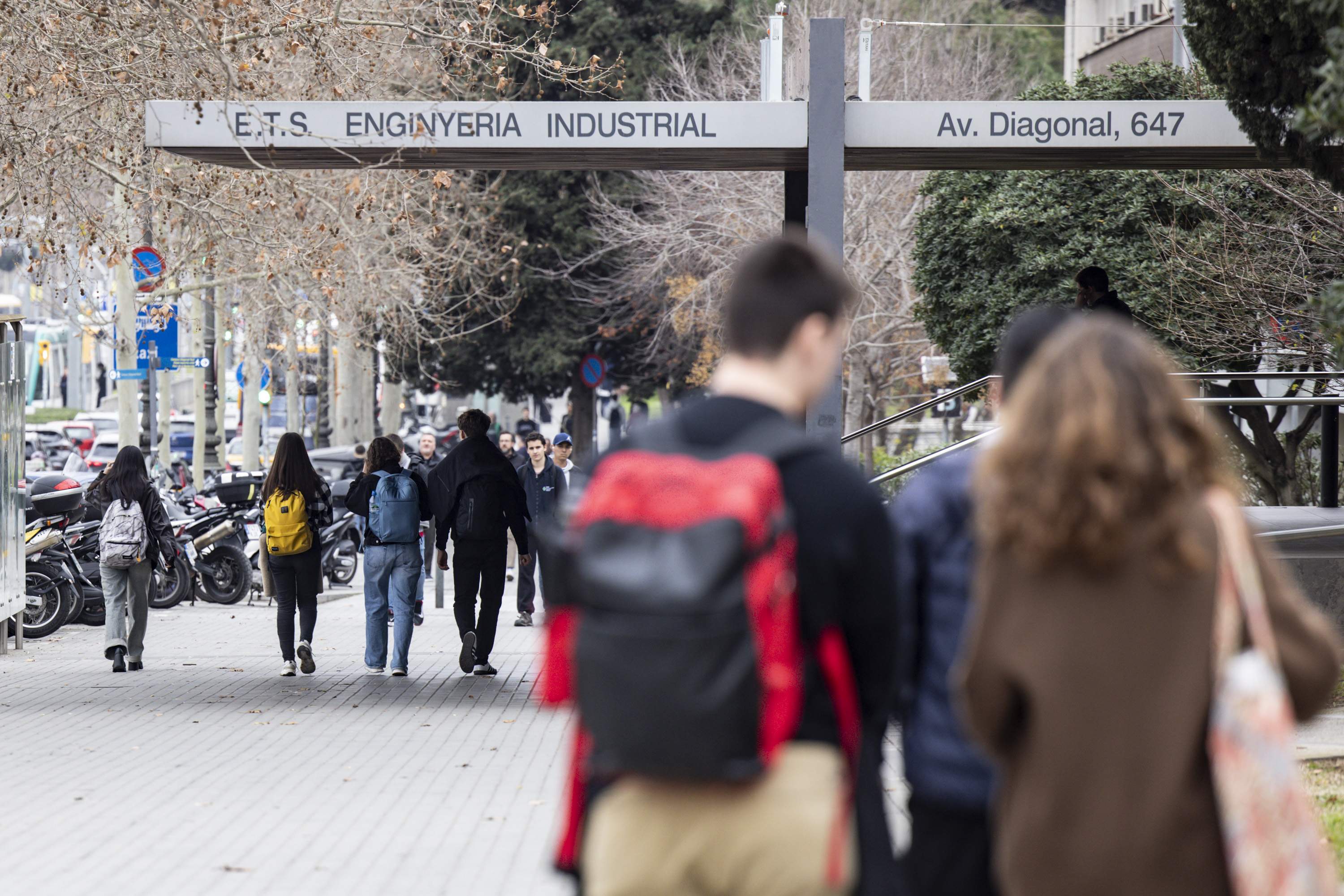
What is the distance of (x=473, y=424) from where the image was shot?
12.1m

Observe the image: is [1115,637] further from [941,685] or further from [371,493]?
[371,493]

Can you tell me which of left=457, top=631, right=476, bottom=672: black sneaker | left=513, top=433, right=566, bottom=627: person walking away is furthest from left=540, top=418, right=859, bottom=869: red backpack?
left=513, top=433, right=566, bottom=627: person walking away

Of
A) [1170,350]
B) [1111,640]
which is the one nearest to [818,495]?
[1111,640]

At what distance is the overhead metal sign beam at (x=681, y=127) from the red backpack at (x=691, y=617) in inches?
282

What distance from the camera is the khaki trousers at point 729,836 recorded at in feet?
8.59

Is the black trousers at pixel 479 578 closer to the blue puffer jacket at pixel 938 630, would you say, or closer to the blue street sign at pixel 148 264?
the blue street sign at pixel 148 264

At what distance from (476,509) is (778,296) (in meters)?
9.15

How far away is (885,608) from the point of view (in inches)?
110

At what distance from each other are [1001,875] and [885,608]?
47 cm

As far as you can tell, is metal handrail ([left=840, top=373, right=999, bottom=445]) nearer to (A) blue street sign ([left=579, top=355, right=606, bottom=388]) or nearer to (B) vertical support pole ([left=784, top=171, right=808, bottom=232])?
(B) vertical support pole ([left=784, top=171, right=808, bottom=232])

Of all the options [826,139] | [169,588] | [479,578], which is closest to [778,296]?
[826,139]

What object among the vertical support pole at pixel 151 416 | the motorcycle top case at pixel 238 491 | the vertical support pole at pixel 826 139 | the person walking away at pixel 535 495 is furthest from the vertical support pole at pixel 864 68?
the vertical support pole at pixel 151 416

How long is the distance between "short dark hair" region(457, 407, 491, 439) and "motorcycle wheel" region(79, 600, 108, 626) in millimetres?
6727

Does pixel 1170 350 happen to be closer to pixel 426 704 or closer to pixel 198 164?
pixel 426 704
